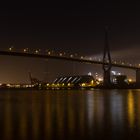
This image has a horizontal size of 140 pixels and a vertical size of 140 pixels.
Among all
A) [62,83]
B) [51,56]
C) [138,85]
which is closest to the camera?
[51,56]

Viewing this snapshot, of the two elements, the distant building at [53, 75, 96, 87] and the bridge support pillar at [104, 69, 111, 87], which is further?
the distant building at [53, 75, 96, 87]

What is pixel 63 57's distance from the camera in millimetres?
57250

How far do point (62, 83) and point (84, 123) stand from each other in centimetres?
8783

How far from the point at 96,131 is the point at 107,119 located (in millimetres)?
3295

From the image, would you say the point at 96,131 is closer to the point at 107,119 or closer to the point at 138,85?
the point at 107,119

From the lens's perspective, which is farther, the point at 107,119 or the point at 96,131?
the point at 107,119

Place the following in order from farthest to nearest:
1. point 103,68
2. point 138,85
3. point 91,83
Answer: point 91,83 < point 138,85 < point 103,68

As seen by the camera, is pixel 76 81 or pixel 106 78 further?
pixel 76 81

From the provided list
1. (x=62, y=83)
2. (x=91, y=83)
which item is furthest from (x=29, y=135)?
(x=62, y=83)

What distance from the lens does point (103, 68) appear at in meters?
64.9

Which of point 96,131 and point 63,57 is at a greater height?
point 63,57

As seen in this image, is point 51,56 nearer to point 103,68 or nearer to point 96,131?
Result: point 103,68

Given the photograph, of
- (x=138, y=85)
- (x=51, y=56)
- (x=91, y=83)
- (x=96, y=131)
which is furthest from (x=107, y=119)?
(x=91, y=83)

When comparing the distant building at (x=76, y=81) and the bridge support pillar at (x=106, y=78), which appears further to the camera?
the distant building at (x=76, y=81)
